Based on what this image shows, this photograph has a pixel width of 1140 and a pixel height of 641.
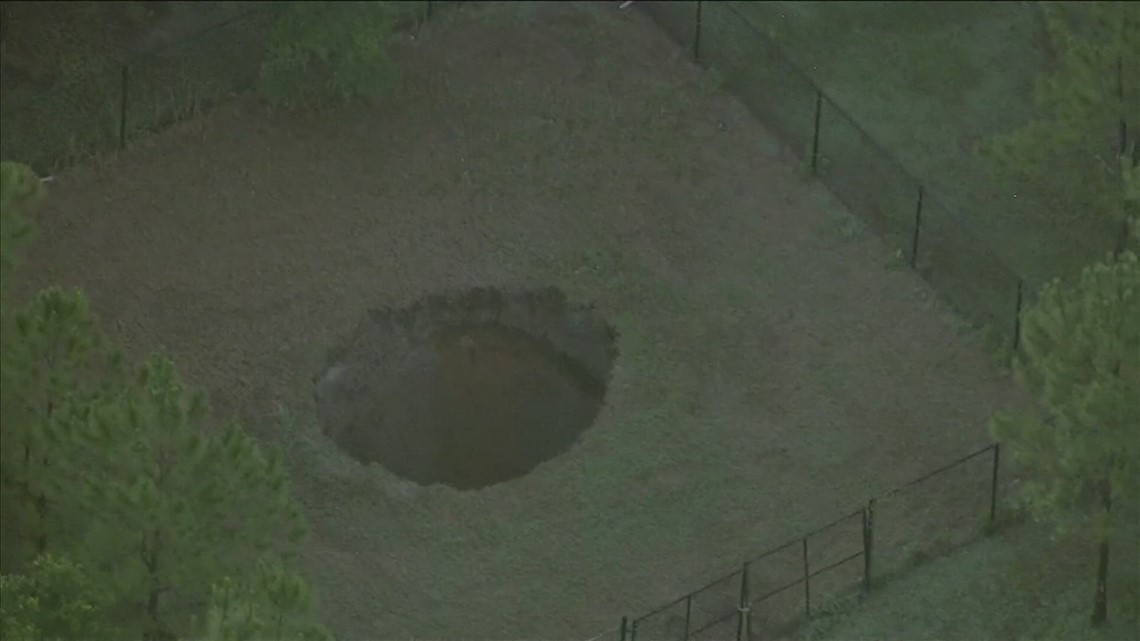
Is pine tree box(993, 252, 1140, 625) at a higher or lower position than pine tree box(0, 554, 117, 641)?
higher

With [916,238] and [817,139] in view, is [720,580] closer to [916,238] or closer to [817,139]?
[916,238]

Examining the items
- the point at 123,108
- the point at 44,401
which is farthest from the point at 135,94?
the point at 44,401

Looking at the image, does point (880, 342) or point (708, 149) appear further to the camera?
point (708, 149)

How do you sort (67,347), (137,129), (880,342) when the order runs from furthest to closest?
(137,129) < (880,342) < (67,347)

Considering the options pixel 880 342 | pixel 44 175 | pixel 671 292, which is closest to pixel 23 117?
pixel 44 175

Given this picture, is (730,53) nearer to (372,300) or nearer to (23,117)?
(372,300)

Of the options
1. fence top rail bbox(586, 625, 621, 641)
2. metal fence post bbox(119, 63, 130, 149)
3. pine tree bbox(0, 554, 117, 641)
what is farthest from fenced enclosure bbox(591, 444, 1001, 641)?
metal fence post bbox(119, 63, 130, 149)

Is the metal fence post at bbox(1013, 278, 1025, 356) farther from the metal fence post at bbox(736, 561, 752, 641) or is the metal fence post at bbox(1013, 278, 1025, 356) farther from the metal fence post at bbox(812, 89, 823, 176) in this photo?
the metal fence post at bbox(736, 561, 752, 641)
